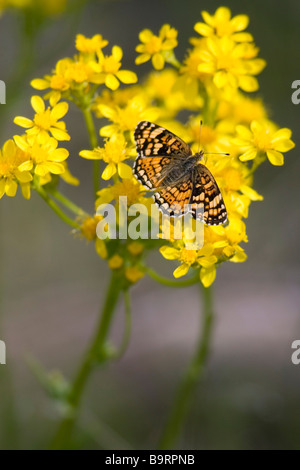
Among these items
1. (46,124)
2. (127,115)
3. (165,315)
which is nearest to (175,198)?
(127,115)

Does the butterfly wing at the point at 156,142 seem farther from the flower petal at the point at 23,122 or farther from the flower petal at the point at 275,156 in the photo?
the flower petal at the point at 23,122

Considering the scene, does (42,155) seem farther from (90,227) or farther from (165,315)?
(165,315)

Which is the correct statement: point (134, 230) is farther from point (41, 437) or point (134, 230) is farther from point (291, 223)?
point (291, 223)

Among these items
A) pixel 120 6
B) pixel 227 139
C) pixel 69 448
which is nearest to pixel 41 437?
pixel 69 448

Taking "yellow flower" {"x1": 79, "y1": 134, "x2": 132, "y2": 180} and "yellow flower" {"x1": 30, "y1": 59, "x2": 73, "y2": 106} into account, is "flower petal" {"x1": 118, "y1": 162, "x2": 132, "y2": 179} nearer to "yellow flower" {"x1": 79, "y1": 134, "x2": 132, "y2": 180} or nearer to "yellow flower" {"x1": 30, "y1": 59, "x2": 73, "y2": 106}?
"yellow flower" {"x1": 79, "y1": 134, "x2": 132, "y2": 180}
